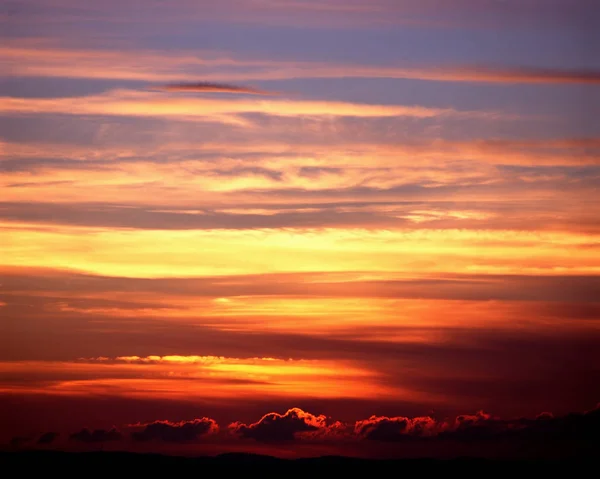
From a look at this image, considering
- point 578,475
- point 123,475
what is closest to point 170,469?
point 123,475

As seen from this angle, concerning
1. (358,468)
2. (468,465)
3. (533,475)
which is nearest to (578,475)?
(533,475)

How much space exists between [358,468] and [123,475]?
38.2 m

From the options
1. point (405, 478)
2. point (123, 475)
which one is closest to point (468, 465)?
point (405, 478)

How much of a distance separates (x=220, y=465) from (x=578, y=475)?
181 feet

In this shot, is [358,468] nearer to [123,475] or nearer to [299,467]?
[299,467]

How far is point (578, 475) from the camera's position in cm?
13488

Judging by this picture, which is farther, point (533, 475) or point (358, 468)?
point (358, 468)

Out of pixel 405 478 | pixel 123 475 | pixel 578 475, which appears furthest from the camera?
pixel 405 478

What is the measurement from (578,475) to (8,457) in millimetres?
78813

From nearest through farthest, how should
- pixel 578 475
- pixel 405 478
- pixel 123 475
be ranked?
pixel 578 475, pixel 123 475, pixel 405 478

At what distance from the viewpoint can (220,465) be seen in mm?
157750

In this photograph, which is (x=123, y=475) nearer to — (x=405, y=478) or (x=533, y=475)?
(x=405, y=478)

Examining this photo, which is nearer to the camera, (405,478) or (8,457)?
(8,457)

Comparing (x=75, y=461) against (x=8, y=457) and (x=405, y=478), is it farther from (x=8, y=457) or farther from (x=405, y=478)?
(x=405, y=478)
